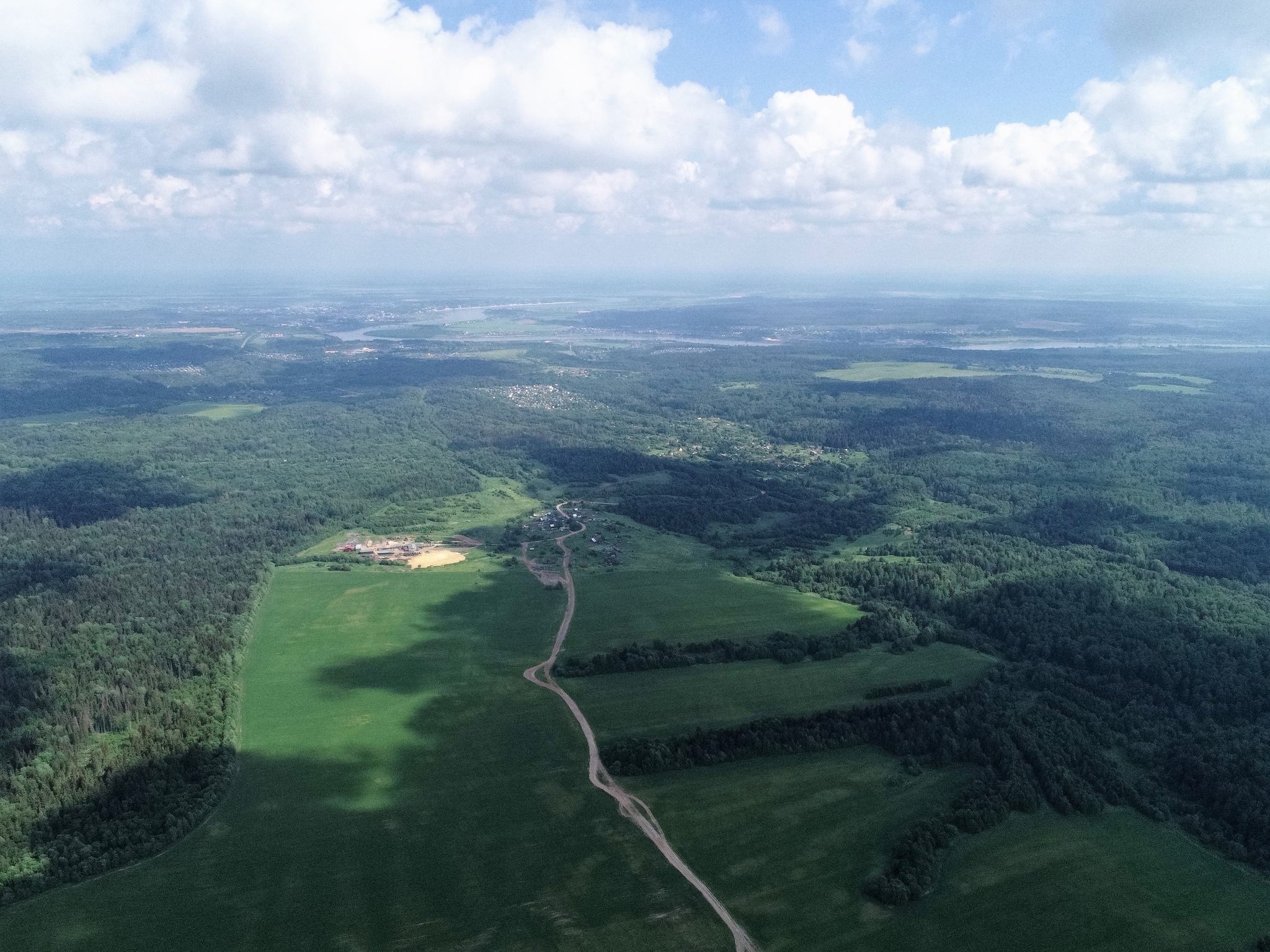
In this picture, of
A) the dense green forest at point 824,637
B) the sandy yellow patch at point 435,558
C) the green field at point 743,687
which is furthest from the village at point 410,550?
the green field at point 743,687

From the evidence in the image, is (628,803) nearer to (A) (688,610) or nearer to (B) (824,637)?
(B) (824,637)

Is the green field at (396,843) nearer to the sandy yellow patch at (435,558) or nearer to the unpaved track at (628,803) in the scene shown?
the unpaved track at (628,803)

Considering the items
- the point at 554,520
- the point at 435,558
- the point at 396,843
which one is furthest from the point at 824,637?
the point at 554,520

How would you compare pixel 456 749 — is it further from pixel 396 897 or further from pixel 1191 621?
pixel 1191 621

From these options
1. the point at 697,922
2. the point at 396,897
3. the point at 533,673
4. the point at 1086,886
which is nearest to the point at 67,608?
the point at 533,673

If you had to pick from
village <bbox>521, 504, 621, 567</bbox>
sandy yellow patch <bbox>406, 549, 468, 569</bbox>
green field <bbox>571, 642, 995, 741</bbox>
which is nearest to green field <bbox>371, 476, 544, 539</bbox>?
village <bbox>521, 504, 621, 567</bbox>
